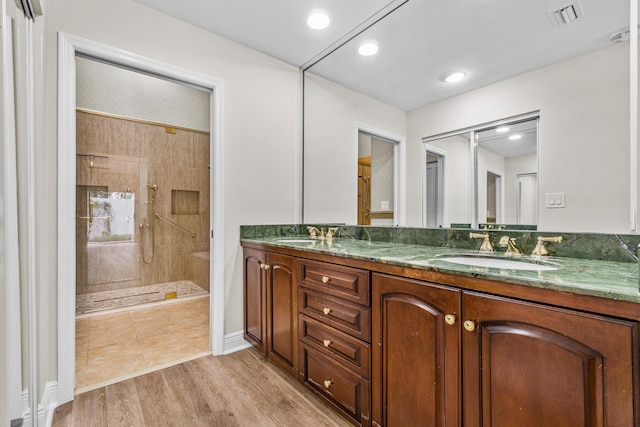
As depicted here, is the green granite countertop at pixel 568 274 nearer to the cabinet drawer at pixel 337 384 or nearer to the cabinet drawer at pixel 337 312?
the cabinet drawer at pixel 337 312

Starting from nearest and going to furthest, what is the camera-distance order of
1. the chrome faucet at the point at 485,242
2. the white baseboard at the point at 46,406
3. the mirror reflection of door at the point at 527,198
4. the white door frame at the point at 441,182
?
1. the white baseboard at the point at 46,406
2. the mirror reflection of door at the point at 527,198
3. the chrome faucet at the point at 485,242
4. the white door frame at the point at 441,182

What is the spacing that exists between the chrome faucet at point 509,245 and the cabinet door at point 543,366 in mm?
602

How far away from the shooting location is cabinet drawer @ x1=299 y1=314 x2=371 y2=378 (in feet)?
4.31

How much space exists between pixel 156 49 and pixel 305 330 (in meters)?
2.03

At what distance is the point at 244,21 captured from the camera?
6.78 feet

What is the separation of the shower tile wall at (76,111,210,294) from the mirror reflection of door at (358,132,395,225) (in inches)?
79.2

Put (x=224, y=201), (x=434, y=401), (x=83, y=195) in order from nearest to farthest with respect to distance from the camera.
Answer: (x=434, y=401) < (x=224, y=201) < (x=83, y=195)

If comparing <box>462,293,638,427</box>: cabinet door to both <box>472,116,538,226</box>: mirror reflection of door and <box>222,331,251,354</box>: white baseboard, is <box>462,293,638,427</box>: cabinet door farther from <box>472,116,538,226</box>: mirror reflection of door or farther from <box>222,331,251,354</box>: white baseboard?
<box>222,331,251,354</box>: white baseboard

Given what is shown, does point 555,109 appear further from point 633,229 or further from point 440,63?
point 440,63

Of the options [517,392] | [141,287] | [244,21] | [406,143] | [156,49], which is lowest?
[141,287]

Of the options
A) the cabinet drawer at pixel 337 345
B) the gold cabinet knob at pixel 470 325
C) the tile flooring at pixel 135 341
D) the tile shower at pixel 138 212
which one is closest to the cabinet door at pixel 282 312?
the cabinet drawer at pixel 337 345

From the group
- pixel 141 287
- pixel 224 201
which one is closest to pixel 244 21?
pixel 224 201

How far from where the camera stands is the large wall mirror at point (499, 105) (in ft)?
3.86

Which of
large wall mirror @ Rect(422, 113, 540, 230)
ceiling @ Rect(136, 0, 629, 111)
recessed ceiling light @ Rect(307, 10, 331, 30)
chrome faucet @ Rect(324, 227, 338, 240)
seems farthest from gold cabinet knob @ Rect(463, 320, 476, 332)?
recessed ceiling light @ Rect(307, 10, 331, 30)
